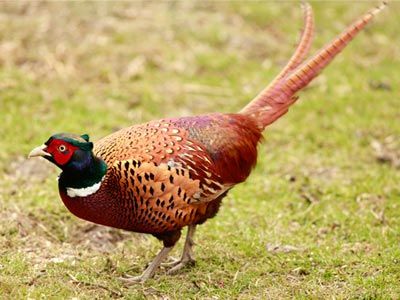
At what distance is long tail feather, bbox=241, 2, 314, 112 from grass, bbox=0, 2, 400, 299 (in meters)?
1.10

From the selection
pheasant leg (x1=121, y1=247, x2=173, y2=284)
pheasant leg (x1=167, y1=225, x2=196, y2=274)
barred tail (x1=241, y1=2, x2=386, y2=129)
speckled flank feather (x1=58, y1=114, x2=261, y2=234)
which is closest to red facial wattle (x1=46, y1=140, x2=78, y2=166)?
speckled flank feather (x1=58, y1=114, x2=261, y2=234)

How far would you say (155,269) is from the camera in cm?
474

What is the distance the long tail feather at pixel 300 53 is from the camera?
520 centimetres

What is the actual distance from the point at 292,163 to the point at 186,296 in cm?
278

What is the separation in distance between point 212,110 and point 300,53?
278 cm

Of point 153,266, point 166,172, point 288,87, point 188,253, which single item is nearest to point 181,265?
point 188,253

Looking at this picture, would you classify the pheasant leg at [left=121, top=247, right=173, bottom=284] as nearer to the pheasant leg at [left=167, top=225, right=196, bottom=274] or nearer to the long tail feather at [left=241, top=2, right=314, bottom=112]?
the pheasant leg at [left=167, top=225, right=196, bottom=274]

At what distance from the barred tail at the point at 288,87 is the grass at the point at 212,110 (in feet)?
3.03

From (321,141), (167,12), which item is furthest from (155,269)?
(167,12)

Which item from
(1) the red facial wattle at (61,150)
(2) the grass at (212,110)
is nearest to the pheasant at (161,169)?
(1) the red facial wattle at (61,150)

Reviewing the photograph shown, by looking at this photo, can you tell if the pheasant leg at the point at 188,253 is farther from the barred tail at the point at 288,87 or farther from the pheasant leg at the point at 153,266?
the barred tail at the point at 288,87

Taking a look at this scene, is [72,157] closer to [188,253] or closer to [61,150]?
[61,150]

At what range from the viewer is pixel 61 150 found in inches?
166

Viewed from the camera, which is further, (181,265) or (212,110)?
(212,110)
